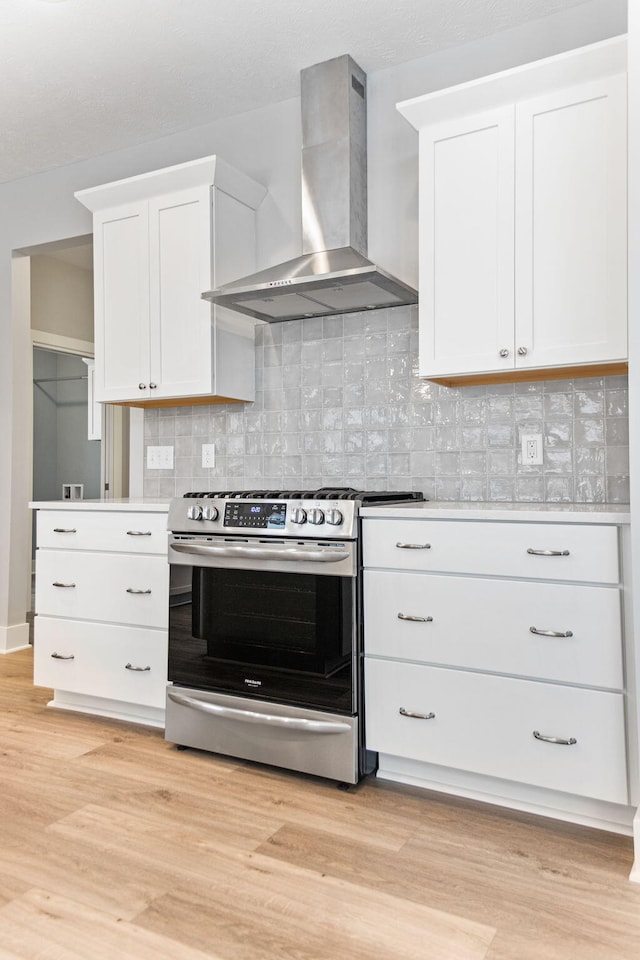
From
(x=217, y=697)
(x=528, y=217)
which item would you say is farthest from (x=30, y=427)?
(x=528, y=217)

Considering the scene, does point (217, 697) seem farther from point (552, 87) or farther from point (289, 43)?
point (289, 43)

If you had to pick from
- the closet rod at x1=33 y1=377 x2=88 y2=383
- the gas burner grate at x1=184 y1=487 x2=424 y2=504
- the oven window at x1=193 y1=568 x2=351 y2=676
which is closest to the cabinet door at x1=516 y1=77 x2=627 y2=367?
the gas burner grate at x1=184 y1=487 x2=424 y2=504

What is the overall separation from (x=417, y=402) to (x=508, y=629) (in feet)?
3.65

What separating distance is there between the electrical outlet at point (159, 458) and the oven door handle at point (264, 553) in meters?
0.97

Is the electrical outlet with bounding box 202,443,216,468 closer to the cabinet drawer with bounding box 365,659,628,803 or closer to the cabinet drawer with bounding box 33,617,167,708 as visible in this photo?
the cabinet drawer with bounding box 33,617,167,708

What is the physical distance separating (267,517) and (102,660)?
40.5 inches

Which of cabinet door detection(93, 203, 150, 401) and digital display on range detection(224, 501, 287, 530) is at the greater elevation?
cabinet door detection(93, 203, 150, 401)

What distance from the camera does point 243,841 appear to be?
192 centimetres

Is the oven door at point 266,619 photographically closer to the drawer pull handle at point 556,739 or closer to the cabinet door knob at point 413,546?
the cabinet door knob at point 413,546

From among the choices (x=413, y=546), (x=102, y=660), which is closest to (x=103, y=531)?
(x=102, y=660)

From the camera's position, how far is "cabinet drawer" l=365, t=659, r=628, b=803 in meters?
1.89

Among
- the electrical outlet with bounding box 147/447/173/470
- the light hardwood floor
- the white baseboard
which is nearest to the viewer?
the light hardwood floor

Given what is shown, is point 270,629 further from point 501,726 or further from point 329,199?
point 329,199

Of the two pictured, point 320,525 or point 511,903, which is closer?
point 511,903
